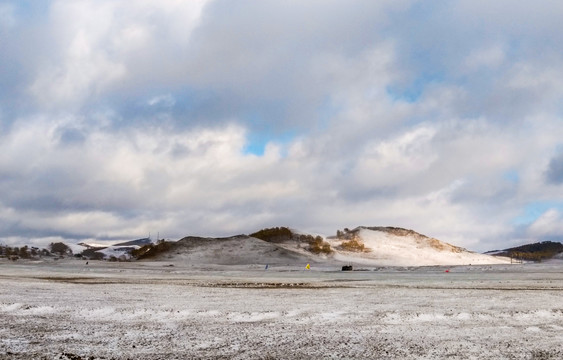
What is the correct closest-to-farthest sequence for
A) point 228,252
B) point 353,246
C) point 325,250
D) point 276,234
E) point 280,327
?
point 280,327 < point 228,252 < point 325,250 < point 353,246 < point 276,234

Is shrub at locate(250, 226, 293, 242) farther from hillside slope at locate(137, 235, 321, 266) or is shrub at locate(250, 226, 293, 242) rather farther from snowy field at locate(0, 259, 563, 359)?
snowy field at locate(0, 259, 563, 359)

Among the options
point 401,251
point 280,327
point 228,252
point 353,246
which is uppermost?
point 353,246

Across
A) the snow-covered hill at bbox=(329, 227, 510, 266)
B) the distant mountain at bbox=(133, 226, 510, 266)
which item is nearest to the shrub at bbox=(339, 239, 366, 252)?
the distant mountain at bbox=(133, 226, 510, 266)

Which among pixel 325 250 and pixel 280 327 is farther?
pixel 325 250

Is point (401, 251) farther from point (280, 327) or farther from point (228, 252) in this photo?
point (280, 327)

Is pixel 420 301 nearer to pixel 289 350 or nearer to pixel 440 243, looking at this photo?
pixel 289 350

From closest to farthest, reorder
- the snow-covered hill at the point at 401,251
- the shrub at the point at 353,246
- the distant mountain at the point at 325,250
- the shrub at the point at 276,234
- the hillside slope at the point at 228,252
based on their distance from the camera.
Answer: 1. the hillside slope at the point at 228,252
2. the distant mountain at the point at 325,250
3. the snow-covered hill at the point at 401,251
4. the shrub at the point at 353,246
5. the shrub at the point at 276,234

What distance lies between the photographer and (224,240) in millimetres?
A: 131125

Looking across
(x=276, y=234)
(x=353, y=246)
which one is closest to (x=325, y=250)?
(x=353, y=246)

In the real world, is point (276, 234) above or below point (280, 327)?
above

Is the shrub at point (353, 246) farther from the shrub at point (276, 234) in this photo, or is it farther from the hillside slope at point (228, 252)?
the shrub at point (276, 234)

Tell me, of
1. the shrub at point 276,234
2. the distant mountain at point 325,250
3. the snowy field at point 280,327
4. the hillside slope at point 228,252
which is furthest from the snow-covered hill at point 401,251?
the snowy field at point 280,327

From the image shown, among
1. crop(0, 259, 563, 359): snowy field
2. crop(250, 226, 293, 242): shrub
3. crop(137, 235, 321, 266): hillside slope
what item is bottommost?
crop(0, 259, 563, 359): snowy field

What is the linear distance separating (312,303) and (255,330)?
6035 mm
